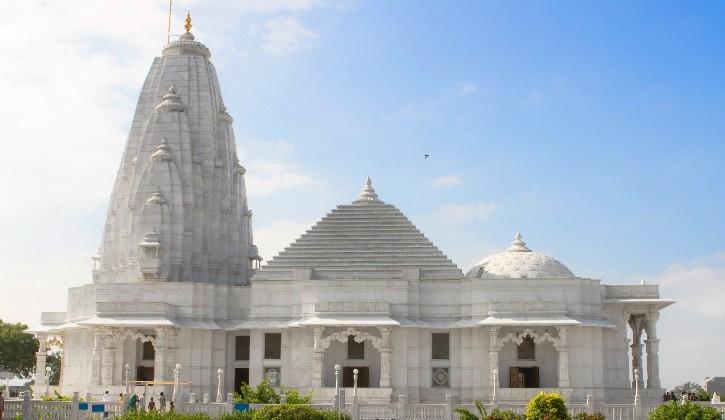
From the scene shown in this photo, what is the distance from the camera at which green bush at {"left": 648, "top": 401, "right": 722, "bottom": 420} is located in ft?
96.8

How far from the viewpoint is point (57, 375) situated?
263ft

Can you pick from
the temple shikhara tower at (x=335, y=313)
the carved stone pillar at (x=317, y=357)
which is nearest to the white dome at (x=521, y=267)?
the temple shikhara tower at (x=335, y=313)

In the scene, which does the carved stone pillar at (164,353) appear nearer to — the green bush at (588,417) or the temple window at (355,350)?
the temple window at (355,350)

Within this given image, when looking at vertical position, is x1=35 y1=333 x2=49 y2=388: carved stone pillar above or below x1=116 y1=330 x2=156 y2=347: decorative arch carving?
below

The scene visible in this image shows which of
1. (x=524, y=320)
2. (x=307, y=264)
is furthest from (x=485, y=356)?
(x=307, y=264)

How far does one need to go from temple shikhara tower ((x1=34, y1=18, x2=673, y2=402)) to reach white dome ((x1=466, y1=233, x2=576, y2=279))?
98mm

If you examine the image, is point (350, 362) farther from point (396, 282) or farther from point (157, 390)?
point (157, 390)

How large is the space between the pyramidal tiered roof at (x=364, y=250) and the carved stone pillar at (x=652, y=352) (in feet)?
32.0

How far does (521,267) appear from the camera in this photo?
49.3m

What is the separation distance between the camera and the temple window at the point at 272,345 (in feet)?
161

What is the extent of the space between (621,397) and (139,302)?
22.8 meters

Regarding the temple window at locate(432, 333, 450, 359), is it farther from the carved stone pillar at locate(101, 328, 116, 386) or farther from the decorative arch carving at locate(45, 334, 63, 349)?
the decorative arch carving at locate(45, 334, 63, 349)

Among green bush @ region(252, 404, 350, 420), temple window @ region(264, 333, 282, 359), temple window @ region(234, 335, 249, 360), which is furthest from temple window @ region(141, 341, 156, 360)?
green bush @ region(252, 404, 350, 420)

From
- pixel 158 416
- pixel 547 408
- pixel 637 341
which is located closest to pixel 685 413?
pixel 547 408
